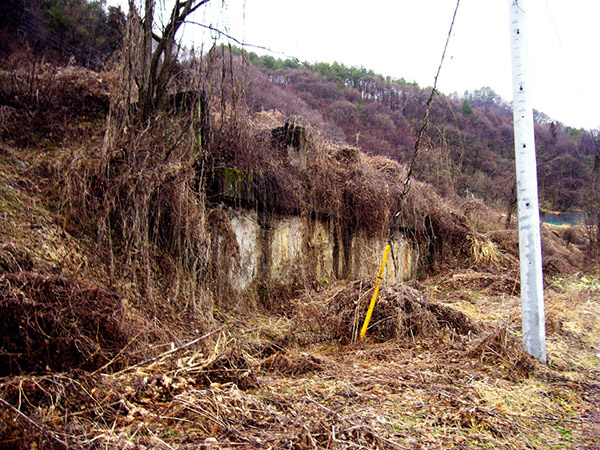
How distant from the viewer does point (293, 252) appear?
23.3ft

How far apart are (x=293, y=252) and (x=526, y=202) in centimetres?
386

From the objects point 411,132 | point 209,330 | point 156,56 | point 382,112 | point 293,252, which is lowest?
point 209,330

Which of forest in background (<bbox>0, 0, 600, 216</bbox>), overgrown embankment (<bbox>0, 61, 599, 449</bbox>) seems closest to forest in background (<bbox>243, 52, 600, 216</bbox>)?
forest in background (<bbox>0, 0, 600, 216</bbox>)

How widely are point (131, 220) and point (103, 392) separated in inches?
95.6

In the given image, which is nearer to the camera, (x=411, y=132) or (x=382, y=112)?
(x=411, y=132)

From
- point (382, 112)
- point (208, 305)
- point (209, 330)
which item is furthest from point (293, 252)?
point (382, 112)

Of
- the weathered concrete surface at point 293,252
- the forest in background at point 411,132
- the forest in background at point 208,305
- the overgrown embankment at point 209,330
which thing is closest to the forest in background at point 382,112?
the forest in background at point 411,132

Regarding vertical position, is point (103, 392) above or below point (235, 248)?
below

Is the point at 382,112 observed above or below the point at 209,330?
above

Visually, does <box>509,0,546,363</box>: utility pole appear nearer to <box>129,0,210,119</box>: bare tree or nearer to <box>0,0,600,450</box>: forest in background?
<box>0,0,600,450</box>: forest in background

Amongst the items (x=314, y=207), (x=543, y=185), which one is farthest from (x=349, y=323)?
(x=543, y=185)

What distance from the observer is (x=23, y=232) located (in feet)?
12.7

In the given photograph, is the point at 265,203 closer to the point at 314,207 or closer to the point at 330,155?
the point at 314,207

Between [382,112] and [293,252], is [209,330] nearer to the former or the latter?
[293,252]
